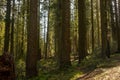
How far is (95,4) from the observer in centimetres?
3894

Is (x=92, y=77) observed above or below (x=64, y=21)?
below

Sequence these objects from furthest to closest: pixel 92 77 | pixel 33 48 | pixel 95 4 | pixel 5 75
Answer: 1. pixel 95 4
2. pixel 33 48
3. pixel 92 77
4. pixel 5 75

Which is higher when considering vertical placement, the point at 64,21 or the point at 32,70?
the point at 64,21

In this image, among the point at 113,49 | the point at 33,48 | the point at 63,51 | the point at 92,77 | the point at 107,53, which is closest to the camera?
the point at 92,77

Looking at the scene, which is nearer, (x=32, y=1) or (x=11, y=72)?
(x=11, y=72)

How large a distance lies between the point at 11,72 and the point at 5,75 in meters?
0.22

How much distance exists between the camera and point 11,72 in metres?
8.20

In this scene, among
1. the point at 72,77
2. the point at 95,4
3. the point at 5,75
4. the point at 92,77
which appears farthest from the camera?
the point at 95,4

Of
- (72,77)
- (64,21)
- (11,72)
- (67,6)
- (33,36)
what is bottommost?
(72,77)

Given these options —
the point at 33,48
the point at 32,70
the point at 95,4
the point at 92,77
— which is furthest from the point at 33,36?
the point at 95,4

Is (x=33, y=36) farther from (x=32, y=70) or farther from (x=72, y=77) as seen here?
(x=72, y=77)

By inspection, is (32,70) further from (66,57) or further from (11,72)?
(11,72)

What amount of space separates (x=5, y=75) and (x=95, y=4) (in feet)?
106

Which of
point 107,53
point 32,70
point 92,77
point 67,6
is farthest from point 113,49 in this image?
point 92,77
